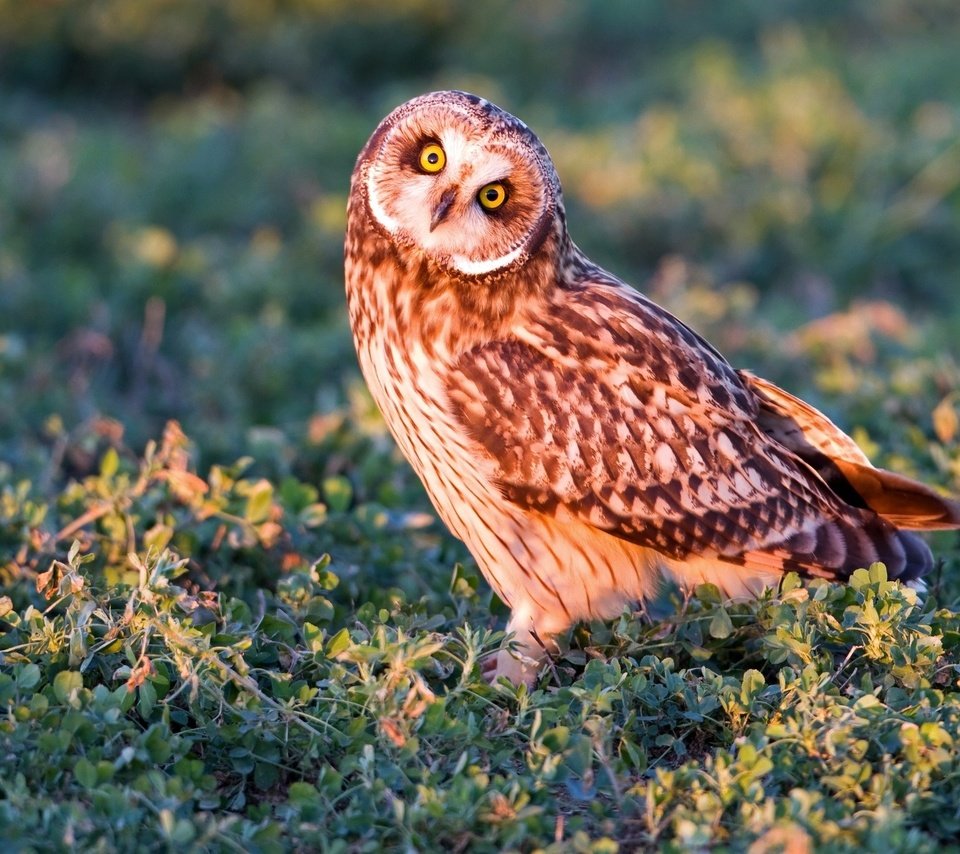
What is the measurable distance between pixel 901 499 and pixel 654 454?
28.9 inches

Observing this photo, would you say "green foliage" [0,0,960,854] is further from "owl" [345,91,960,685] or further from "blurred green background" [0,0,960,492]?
"owl" [345,91,960,685]

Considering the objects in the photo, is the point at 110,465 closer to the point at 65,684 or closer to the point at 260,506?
the point at 260,506

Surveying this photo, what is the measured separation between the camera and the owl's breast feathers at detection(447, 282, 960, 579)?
3.68m

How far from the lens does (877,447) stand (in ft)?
15.8

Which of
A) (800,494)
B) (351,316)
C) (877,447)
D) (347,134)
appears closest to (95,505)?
(351,316)

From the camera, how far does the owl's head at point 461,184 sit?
3.61m

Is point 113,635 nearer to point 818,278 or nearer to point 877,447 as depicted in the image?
point 877,447

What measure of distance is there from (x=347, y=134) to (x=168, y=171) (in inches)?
51.9

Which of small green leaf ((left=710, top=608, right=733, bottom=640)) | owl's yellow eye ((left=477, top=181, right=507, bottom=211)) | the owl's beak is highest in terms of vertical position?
owl's yellow eye ((left=477, top=181, right=507, bottom=211))

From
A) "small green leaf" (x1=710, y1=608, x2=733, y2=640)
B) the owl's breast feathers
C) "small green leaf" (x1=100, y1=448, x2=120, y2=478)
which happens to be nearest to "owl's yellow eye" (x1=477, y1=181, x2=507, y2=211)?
the owl's breast feathers

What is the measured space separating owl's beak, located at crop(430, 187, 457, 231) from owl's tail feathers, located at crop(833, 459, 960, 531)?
1.35 m

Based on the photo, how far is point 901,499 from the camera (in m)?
3.89

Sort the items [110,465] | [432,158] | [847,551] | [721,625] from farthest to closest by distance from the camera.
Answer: [110,465], [847,551], [432,158], [721,625]

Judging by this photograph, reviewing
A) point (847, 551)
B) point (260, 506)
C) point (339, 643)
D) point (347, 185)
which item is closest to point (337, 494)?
point (260, 506)
